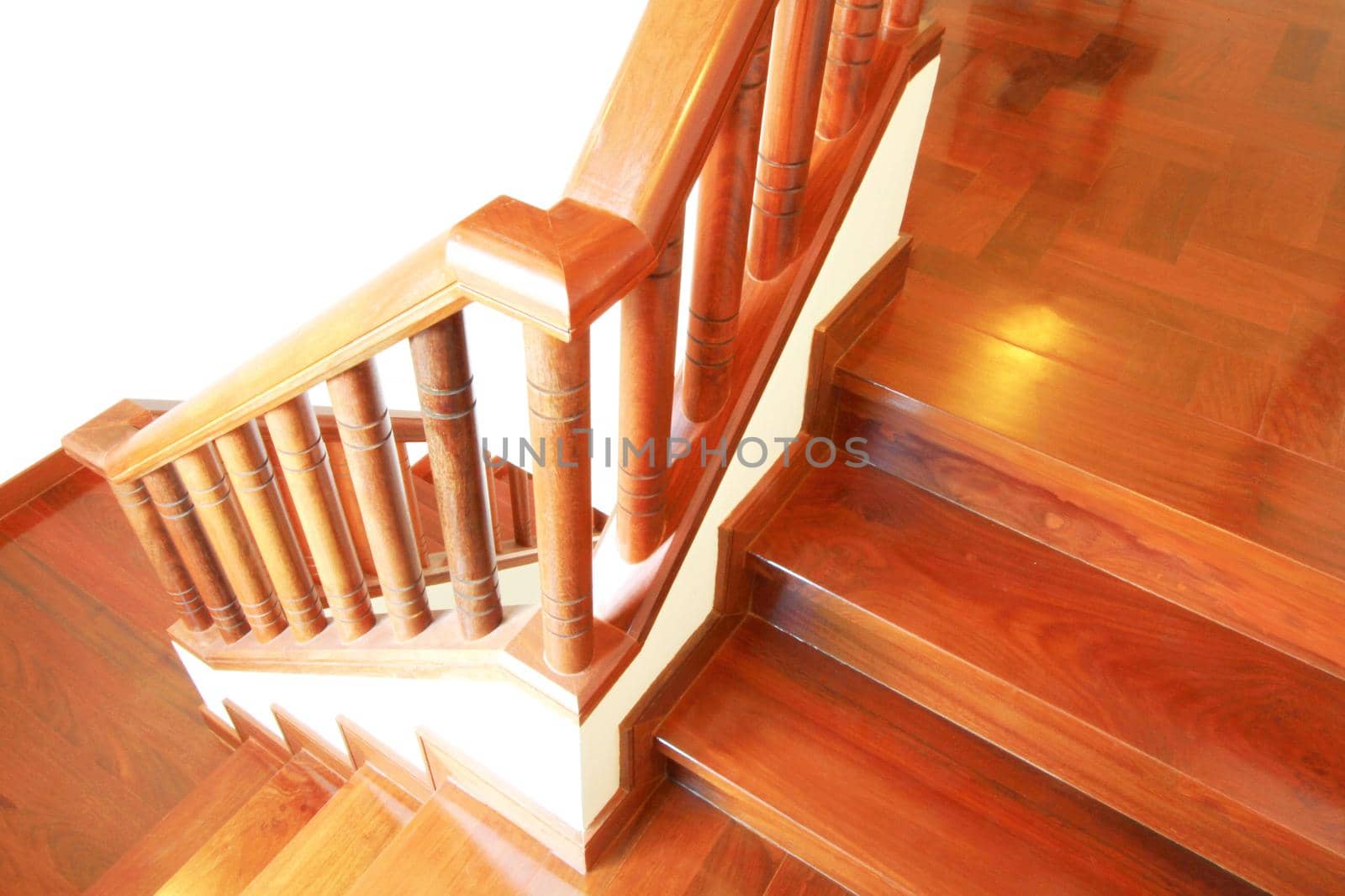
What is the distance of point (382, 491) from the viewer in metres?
1.12

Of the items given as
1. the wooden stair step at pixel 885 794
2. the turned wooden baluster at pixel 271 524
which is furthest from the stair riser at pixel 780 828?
the turned wooden baluster at pixel 271 524

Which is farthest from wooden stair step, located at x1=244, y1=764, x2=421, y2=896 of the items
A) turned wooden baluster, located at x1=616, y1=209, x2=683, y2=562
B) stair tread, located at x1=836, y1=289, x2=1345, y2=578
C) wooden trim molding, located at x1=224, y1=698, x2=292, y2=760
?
stair tread, located at x1=836, y1=289, x2=1345, y2=578

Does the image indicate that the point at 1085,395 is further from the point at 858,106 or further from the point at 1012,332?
the point at 858,106

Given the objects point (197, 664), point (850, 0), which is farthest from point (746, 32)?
point (197, 664)

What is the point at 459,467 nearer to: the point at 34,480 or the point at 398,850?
the point at 398,850

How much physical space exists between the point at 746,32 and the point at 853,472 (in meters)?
0.88

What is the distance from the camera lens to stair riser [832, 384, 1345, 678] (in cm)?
127

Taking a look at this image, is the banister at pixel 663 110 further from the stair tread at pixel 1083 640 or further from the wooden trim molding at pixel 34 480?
the wooden trim molding at pixel 34 480

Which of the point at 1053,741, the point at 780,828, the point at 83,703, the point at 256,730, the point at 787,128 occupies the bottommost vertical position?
the point at 83,703

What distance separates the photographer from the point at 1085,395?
1.47m

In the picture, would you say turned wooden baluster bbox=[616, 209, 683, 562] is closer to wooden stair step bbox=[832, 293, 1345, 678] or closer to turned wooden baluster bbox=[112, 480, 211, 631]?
wooden stair step bbox=[832, 293, 1345, 678]

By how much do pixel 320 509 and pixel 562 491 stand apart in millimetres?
500

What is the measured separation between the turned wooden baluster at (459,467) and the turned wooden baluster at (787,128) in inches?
16.8

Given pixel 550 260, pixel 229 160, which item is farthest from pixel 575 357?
pixel 229 160
